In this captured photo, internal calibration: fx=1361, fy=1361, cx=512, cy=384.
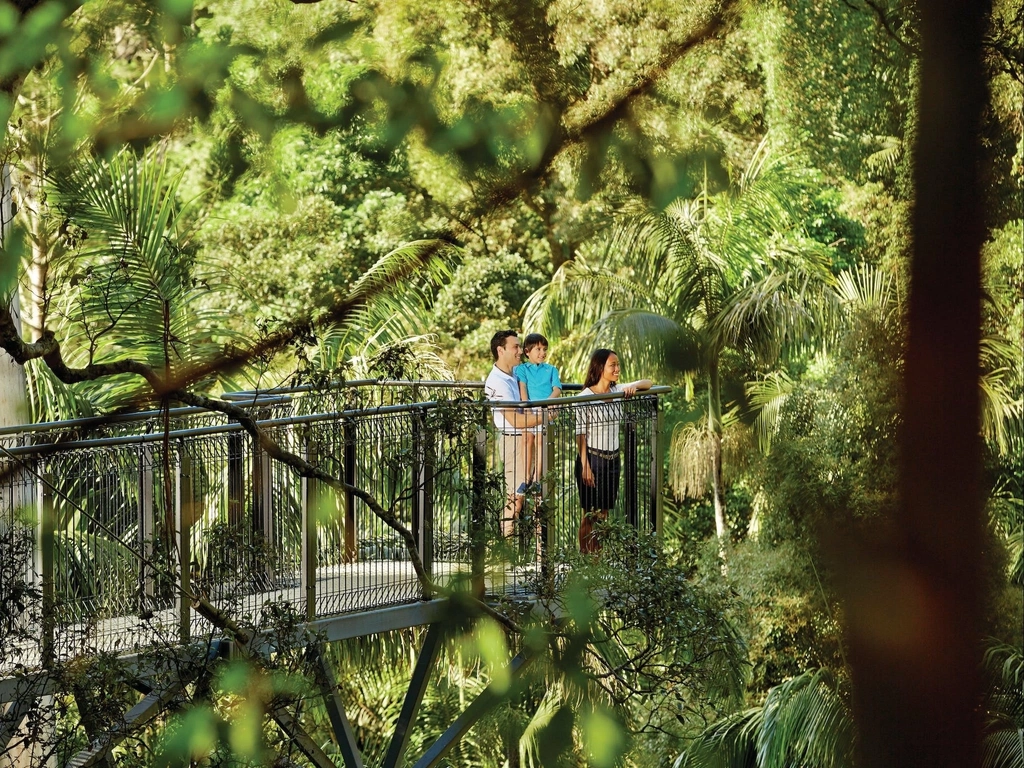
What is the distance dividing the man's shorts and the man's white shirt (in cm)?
6

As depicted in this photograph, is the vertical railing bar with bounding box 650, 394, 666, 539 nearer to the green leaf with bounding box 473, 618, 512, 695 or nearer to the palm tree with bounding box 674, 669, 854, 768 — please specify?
the palm tree with bounding box 674, 669, 854, 768

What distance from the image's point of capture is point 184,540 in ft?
22.1

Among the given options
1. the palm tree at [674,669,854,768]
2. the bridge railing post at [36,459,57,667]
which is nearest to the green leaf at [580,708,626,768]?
the bridge railing post at [36,459,57,667]

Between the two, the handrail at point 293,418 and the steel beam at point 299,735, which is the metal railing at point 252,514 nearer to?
the handrail at point 293,418

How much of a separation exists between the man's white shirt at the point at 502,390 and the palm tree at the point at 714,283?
810 centimetres

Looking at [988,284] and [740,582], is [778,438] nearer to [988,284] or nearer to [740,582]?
[740,582]

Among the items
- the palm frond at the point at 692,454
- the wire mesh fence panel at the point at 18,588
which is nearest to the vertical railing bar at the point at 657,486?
the wire mesh fence panel at the point at 18,588

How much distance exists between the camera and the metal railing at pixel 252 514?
250 inches

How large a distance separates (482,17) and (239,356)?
107cm

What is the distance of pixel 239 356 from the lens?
2354 mm

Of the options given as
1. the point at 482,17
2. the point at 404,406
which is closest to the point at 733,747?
the point at 404,406

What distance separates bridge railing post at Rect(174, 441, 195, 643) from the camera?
6.72 meters

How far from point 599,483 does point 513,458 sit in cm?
87

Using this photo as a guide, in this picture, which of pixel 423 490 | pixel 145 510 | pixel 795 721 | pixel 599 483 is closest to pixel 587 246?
pixel 599 483
